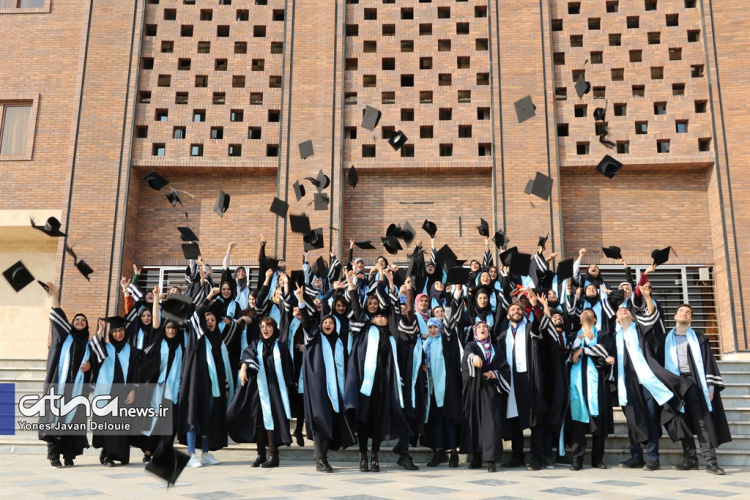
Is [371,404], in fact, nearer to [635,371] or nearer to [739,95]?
[635,371]

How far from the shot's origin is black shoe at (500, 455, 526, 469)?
278 inches

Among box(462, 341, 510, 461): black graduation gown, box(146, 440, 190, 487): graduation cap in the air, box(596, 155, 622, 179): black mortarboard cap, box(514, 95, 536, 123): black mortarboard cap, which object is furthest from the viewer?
box(514, 95, 536, 123): black mortarboard cap

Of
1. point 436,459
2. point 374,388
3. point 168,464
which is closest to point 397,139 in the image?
point 374,388

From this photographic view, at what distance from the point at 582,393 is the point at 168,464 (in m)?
4.39

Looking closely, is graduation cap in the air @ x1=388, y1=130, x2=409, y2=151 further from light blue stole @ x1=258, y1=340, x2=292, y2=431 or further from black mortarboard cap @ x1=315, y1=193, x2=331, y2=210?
light blue stole @ x1=258, y1=340, x2=292, y2=431

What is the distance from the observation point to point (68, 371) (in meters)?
7.51

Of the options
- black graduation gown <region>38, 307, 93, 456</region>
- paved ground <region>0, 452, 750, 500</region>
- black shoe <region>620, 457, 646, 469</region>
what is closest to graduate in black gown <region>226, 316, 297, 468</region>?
paved ground <region>0, 452, 750, 500</region>

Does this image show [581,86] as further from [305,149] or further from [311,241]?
[311,241]

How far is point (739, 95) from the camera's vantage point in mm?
12055

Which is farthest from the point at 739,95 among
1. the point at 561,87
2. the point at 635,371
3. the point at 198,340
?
the point at 198,340

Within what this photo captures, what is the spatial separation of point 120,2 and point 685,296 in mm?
11635

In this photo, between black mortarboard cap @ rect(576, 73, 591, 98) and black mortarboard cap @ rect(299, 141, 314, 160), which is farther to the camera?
black mortarboard cap @ rect(299, 141, 314, 160)

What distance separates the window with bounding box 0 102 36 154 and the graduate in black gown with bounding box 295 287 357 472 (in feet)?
28.2

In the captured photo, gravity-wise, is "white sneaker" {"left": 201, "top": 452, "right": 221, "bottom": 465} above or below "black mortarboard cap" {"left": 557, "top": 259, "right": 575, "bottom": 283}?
below
